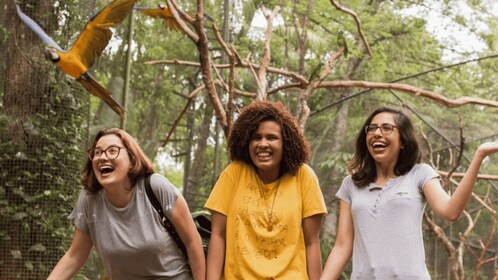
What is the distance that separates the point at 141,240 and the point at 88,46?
334 centimetres

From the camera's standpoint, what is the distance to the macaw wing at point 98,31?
566 cm

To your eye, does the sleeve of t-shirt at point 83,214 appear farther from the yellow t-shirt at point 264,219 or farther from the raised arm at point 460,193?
the raised arm at point 460,193

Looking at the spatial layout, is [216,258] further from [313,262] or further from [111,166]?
Answer: [111,166]

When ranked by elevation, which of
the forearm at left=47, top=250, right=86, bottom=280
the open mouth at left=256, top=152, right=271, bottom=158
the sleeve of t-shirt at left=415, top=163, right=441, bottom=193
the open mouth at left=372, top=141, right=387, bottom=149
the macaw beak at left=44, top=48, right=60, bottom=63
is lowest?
the forearm at left=47, top=250, right=86, bottom=280

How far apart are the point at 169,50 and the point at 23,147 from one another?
771 cm

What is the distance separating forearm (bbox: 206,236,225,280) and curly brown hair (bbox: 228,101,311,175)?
32cm

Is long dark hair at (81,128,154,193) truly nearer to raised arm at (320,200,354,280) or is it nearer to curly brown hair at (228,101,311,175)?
curly brown hair at (228,101,311,175)

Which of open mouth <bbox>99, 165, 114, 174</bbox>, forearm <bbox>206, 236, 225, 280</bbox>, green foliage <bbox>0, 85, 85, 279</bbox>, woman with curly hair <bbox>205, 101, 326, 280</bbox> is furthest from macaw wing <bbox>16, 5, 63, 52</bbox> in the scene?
forearm <bbox>206, 236, 225, 280</bbox>

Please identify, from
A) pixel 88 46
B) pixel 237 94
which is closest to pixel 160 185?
pixel 88 46

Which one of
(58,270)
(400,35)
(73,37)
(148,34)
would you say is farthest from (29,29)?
(400,35)

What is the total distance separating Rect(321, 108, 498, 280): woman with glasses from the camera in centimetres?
262

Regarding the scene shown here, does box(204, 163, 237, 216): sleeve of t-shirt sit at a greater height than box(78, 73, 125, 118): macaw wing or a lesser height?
lesser

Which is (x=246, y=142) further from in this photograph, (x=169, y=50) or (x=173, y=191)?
(x=169, y=50)

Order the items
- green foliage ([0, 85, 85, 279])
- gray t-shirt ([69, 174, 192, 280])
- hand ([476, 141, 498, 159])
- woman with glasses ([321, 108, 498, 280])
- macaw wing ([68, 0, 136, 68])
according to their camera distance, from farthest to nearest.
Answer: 1. green foliage ([0, 85, 85, 279])
2. macaw wing ([68, 0, 136, 68])
3. gray t-shirt ([69, 174, 192, 280])
4. woman with glasses ([321, 108, 498, 280])
5. hand ([476, 141, 498, 159])
